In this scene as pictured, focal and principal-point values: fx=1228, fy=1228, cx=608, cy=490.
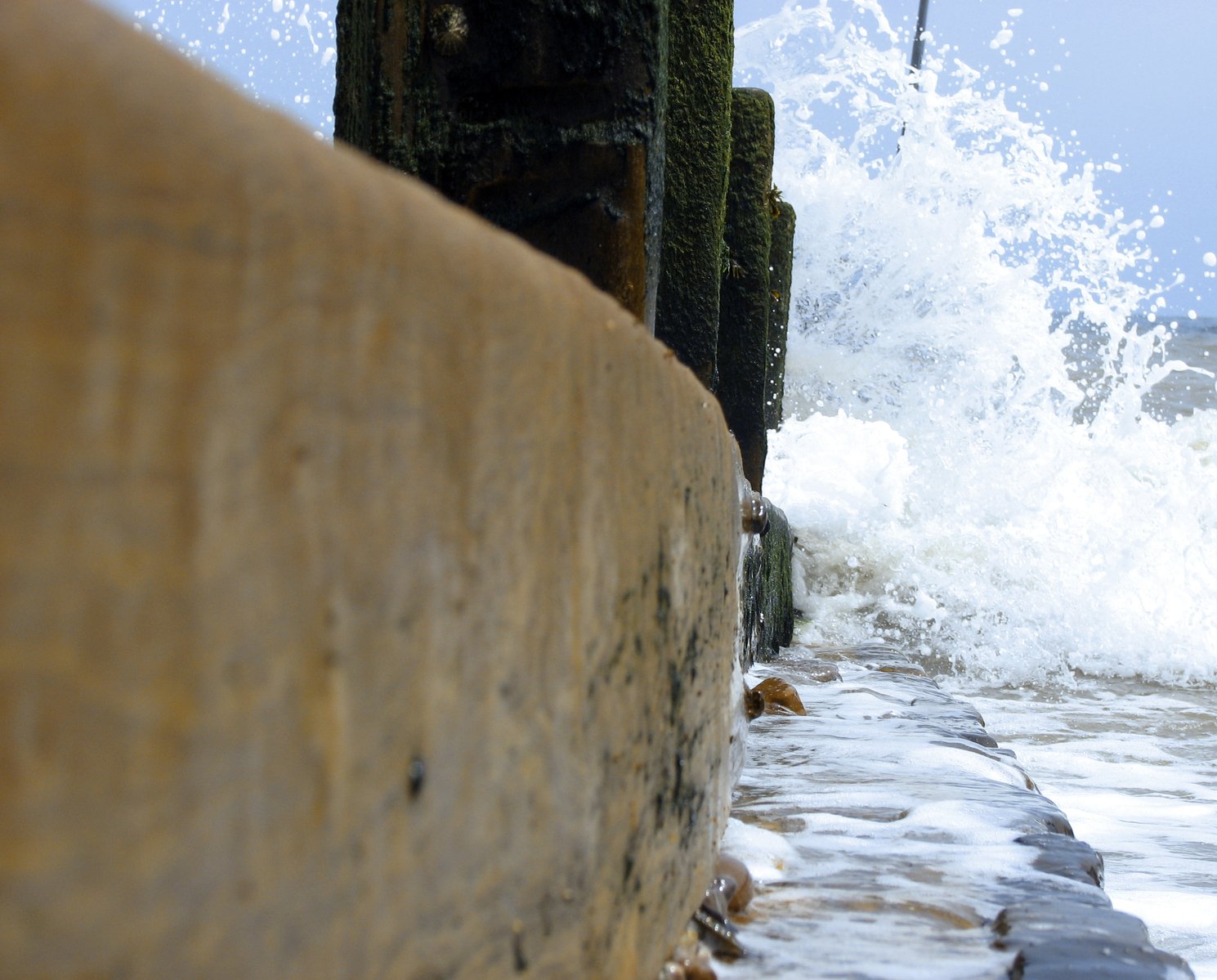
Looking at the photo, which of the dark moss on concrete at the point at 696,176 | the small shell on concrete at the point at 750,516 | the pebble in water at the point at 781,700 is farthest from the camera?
the dark moss on concrete at the point at 696,176

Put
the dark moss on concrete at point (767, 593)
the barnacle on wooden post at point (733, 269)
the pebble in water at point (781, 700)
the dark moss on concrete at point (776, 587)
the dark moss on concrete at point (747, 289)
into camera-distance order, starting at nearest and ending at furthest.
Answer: the pebble in water at point (781, 700)
the dark moss on concrete at point (767, 593)
the dark moss on concrete at point (776, 587)
the barnacle on wooden post at point (733, 269)
the dark moss on concrete at point (747, 289)

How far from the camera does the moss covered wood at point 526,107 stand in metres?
2.35

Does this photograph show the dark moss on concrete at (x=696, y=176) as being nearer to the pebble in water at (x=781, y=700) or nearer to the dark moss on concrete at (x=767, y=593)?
the dark moss on concrete at (x=767, y=593)

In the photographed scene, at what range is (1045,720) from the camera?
6.11 meters

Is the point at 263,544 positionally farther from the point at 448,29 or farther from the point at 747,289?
the point at 747,289

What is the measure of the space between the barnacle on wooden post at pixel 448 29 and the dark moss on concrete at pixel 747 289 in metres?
2.90

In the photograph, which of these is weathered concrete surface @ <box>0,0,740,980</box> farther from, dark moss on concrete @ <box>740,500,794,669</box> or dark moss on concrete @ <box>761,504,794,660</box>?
dark moss on concrete @ <box>761,504,794,660</box>

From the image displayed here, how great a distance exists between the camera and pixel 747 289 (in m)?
5.20

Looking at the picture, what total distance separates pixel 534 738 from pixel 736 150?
4.55 metres

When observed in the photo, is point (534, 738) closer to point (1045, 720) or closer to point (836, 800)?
point (836, 800)

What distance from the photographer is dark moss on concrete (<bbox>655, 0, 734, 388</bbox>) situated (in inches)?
142

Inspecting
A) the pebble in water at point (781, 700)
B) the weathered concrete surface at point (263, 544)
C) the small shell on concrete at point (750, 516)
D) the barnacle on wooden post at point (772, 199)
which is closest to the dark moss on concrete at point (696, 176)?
the small shell on concrete at point (750, 516)

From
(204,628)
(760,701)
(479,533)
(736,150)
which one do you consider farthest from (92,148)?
(736,150)

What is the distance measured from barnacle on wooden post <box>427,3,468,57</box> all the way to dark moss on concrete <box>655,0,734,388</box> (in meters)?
1.32
